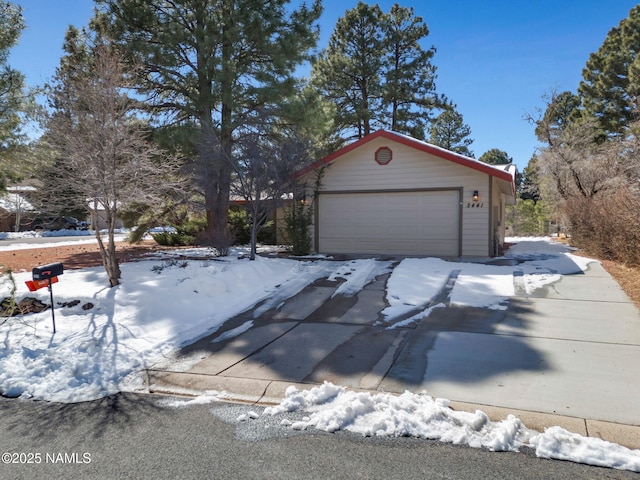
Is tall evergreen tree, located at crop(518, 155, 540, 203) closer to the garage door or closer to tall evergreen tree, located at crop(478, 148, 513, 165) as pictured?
tall evergreen tree, located at crop(478, 148, 513, 165)

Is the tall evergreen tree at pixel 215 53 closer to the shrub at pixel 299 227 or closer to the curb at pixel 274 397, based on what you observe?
the shrub at pixel 299 227

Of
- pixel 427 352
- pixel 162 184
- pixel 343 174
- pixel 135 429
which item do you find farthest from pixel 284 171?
pixel 135 429

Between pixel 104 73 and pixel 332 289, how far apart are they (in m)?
5.67

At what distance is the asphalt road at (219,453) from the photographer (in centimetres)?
259

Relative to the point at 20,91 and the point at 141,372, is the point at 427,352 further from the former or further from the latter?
the point at 20,91

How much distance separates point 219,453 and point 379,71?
2545 cm

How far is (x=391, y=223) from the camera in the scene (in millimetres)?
12727

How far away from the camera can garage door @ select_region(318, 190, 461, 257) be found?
12.2m

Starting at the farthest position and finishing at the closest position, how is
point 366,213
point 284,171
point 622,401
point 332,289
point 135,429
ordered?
point 366,213
point 284,171
point 332,289
point 622,401
point 135,429

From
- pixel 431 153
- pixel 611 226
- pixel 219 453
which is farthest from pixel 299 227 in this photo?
pixel 219 453

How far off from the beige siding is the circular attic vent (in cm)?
9

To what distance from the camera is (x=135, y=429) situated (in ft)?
10.4

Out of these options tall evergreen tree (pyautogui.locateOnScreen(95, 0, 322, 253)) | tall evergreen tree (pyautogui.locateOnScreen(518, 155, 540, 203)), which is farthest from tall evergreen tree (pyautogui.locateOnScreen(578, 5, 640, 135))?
tall evergreen tree (pyautogui.locateOnScreen(95, 0, 322, 253))

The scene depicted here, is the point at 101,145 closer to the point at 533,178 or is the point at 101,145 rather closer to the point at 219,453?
the point at 219,453
